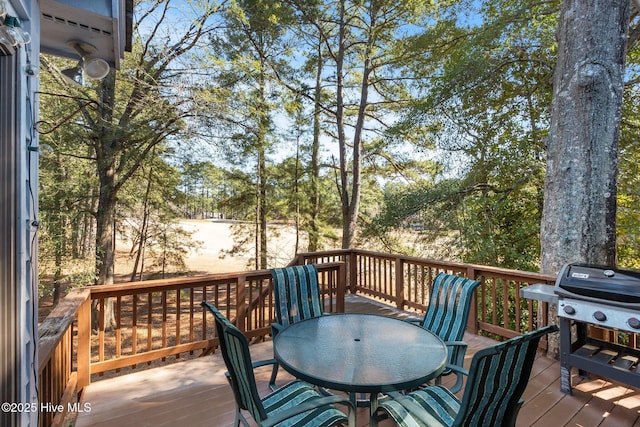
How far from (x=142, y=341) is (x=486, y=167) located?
31.5 ft

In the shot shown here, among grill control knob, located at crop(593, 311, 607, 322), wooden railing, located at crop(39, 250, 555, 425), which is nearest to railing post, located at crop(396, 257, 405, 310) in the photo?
wooden railing, located at crop(39, 250, 555, 425)

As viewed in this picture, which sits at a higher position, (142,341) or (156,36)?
(156,36)

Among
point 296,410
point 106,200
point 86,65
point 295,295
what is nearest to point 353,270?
point 295,295

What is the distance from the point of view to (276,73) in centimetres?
1066

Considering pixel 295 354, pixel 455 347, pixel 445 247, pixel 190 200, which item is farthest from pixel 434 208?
pixel 190 200

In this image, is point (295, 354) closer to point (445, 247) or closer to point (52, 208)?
point (445, 247)

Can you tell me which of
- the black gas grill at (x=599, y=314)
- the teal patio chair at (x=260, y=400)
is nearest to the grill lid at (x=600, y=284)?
the black gas grill at (x=599, y=314)

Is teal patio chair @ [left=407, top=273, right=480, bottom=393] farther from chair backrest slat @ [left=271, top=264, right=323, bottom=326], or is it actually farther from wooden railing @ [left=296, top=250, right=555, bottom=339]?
wooden railing @ [left=296, top=250, right=555, bottom=339]

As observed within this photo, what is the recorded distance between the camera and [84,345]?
295cm

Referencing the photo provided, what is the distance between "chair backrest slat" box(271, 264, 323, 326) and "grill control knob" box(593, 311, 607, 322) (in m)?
2.42

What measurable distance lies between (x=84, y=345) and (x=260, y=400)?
2146mm

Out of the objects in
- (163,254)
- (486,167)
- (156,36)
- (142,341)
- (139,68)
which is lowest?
(142,341)

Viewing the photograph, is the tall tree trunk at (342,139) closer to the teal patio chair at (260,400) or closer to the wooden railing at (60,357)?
the wooden railing at (60,357)

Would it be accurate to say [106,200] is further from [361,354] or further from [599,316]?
[599,316]
